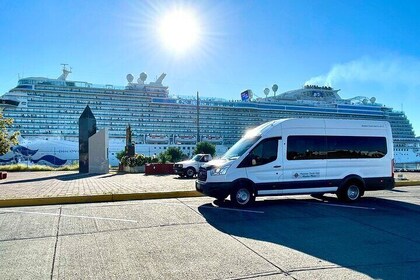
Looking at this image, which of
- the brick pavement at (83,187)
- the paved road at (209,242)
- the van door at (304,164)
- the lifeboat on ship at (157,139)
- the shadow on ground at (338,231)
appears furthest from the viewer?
the lifeboat on ship at (157,139)

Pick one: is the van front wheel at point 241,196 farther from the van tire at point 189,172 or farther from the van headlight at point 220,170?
the van tire at point 189,172

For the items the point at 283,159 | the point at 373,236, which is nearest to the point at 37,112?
the point at 283,159

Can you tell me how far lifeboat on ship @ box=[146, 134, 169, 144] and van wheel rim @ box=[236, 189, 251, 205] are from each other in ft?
140

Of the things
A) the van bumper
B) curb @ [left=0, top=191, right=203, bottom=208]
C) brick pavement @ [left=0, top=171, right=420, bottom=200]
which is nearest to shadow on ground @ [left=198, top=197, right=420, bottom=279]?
the van bumper

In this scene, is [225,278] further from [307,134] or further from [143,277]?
[307,134]

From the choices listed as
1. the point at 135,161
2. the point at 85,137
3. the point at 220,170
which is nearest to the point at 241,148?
the point at 220,170

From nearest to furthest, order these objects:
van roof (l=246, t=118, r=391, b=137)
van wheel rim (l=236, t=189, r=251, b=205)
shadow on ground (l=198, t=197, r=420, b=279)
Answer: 1. shadow on ground (l=198, t=197, r=420, b=279)
2. van wheel rim (l=236, t=189, r=251, b=205)
3. van roof (l=246, t=118, r=391, b=137)

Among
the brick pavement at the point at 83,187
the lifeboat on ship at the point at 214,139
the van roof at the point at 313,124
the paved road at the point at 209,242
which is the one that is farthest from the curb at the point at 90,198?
the lifeboat on ship at the point at 214,139

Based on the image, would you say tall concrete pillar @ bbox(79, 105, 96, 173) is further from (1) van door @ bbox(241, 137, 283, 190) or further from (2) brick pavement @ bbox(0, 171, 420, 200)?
(1) van door @ bbox(241, 137, 283, 190)

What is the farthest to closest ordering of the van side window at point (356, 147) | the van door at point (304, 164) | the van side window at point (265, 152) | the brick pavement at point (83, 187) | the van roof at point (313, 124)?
the brick pavement at point (83, 187) < the van side window at point (356, 147) < the van roof at point (313, 124) < the van door at point (304, 164) < the van side window at point (265, 152)

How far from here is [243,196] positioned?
322 inches

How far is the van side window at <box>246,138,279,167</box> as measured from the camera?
8.26m

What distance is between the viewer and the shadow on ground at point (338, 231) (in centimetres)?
416

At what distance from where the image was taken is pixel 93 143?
924 inches
